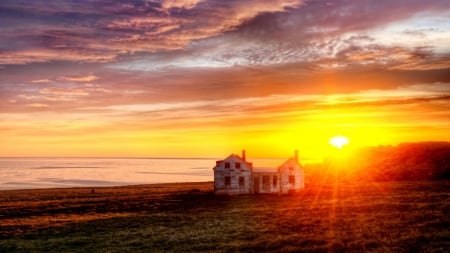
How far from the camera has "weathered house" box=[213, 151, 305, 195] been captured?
6506cm

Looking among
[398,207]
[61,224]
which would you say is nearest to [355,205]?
[398,207]

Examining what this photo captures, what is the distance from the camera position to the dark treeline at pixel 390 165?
250 feet

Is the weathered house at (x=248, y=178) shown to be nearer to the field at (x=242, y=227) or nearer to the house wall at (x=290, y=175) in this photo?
the house wall at (x=290, y=175)

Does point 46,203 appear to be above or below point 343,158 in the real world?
below

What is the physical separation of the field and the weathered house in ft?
41.2

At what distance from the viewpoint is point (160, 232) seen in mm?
33625

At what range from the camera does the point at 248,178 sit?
65.6 m

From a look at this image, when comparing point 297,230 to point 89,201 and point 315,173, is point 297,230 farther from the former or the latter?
point 315,173

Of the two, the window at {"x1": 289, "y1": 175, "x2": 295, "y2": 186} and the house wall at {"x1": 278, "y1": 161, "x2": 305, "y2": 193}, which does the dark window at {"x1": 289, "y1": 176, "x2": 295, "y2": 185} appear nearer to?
the window at {"x1": 289, "y1": 175, "x2": 295, "y2": 186}

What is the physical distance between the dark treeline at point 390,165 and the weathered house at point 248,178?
19.7 m

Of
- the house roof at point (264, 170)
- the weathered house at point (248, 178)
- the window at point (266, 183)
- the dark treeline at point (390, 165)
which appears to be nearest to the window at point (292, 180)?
the weathered house at point (248, 178)

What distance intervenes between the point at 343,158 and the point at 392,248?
3267 inches

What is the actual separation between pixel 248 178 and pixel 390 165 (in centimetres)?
3500

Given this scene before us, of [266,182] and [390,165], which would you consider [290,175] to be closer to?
[266,182]
